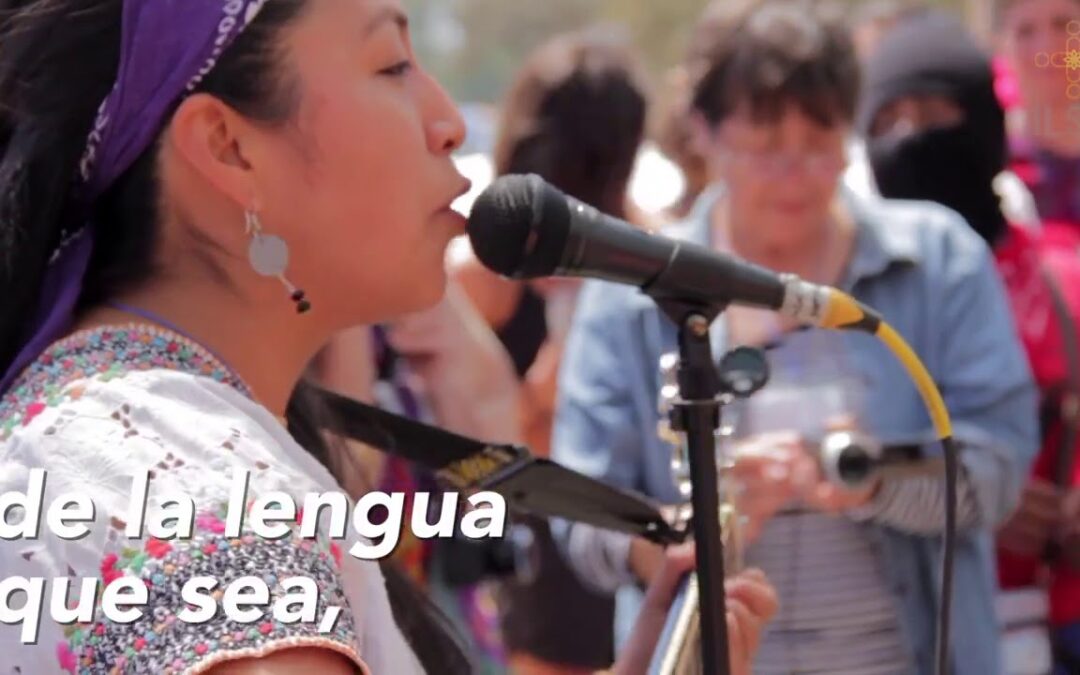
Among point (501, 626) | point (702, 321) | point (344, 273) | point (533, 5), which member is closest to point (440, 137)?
point (344, 273)

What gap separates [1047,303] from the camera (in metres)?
3.12

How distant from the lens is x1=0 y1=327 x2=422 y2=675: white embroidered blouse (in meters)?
1.24

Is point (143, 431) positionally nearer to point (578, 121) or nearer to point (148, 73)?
point (148, 73)

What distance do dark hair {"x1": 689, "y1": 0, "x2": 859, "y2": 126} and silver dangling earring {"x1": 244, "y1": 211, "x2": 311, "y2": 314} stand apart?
1.39 meters

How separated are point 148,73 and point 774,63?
1.46m

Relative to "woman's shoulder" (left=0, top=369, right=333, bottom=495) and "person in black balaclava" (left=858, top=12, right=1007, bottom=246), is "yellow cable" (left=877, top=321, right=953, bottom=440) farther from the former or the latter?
"person in black balaclava" (left=858, top=12, right=1007, bottom=246)

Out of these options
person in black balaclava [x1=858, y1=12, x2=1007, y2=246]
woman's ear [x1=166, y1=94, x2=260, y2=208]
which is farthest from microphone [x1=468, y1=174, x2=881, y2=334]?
person in black balaclava [x1=858, y1=12, x2=1007, y2=246]

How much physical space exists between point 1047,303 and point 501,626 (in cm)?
122

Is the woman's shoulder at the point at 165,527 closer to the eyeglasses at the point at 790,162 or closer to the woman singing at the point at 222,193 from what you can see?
the woman singing at the point at 222,193

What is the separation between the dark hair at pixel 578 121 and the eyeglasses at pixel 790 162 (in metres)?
0.87

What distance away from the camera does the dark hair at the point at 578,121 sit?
3.69 m

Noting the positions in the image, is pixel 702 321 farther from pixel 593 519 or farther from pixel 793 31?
pixel 793 31

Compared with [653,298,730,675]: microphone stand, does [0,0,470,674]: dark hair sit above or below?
above

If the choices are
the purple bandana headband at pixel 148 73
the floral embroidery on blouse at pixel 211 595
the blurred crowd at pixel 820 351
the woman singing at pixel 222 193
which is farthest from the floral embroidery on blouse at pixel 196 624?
the blurred crowd at pixel 820 351
